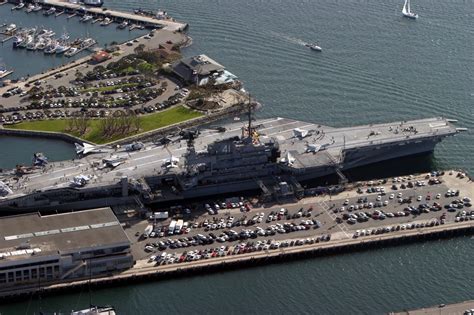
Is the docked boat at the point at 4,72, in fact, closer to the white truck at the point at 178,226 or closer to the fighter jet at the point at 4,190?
the fighter jet at the point at 4,190

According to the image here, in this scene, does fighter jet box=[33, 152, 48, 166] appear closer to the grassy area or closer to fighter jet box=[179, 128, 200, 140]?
the grassy area

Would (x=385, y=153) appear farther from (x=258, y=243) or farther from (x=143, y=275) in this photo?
(x=143, y=275)

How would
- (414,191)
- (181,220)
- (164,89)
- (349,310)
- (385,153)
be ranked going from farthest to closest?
(164,89) < (385,153) < (414,191) < (181,220) < (349,310)

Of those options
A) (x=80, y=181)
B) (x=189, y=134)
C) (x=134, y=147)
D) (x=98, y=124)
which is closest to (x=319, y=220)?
(x=189, y=134)

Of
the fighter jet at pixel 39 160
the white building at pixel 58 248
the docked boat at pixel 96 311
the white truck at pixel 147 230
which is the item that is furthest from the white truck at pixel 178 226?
the fighter jet at pixel 39 160

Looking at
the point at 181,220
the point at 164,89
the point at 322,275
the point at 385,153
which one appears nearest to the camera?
the point at 322,275

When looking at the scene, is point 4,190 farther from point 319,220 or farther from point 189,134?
point 319,220

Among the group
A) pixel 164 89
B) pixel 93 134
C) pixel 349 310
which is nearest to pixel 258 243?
pixel 349 310
